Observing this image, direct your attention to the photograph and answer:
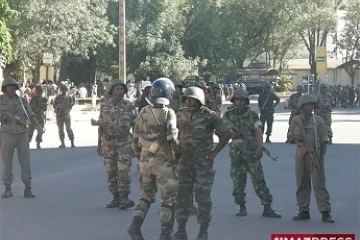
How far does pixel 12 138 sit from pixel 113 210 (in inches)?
87.2

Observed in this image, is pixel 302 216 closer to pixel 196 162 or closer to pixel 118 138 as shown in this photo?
pixel 196 162

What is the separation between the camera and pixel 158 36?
53750 millimetres

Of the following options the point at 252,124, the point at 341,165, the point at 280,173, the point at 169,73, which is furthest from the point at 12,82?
the point at 169,73

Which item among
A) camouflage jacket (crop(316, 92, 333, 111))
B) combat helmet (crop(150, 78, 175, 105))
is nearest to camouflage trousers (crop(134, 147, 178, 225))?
combat helmet (crop(150, 78, 175, 105))

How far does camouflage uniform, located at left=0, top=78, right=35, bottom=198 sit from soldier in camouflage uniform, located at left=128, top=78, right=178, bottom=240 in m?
4.15

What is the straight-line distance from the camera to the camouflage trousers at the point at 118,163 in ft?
38.4

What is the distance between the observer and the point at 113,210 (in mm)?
11758

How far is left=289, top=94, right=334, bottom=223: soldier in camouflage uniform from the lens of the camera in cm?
1084

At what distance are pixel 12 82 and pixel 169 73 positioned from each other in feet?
135

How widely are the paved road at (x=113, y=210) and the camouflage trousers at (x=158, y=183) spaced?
699mm

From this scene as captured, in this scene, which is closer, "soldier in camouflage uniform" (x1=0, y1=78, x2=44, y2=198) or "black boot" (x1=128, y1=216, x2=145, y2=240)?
"black boot" (x1=128, y1=216, x2=145, y2=240)

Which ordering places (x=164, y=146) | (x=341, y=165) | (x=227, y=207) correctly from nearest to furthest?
1. (x=164, y=146)
2. (x=227, y=207)
3. (x=341, y=165)

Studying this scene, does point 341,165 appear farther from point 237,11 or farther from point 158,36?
point 237,11

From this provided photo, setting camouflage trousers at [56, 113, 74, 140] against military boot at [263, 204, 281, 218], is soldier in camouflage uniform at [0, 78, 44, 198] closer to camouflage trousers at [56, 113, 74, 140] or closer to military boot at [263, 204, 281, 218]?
military boot at [263, 204, 281, 218]
